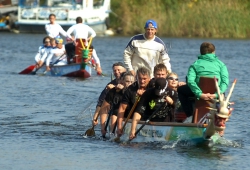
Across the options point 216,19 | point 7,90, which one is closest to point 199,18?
point 216,19

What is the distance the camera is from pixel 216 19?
1869 inches

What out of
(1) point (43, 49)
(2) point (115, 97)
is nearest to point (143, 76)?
(2) point (115, 97)

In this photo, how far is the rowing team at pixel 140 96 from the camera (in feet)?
40.0

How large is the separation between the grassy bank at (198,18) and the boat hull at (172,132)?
3522 cm

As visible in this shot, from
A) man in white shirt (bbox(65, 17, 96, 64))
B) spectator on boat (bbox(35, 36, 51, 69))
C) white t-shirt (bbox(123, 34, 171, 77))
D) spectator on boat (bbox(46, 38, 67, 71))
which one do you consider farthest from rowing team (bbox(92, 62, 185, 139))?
spectator on boat (bbox(35, 36, 51, 69))

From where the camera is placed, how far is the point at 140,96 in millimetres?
12258

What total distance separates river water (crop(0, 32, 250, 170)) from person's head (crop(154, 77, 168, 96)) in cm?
87

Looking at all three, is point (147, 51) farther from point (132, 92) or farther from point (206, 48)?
point (206, 48)

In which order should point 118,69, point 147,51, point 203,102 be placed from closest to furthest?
1. point 203,102
2. point 118,69
3. point 147,51

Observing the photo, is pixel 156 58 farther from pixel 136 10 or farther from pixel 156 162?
pixel 136 10

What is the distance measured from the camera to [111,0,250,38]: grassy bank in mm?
47594

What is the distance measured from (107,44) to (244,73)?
57.0 feet

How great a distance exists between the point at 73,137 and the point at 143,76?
230 centimetres

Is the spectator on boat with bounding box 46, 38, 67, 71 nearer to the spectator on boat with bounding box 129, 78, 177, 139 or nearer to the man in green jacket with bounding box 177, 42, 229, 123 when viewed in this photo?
the spectator on boat with bounding box 129, 78, 177, 139
